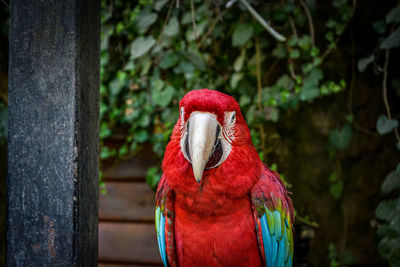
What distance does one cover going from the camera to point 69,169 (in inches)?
28.9

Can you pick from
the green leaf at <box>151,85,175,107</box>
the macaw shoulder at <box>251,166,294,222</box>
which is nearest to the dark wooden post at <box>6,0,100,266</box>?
the macaw shoulder at <box>251,166,294,222</box>

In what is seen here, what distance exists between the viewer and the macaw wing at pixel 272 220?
2.93 feet

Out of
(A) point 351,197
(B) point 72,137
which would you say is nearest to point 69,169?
(B) point 72,137

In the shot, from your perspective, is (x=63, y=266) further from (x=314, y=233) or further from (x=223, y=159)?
(x=314, y=233)

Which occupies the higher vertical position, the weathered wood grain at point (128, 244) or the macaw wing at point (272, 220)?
the macaw wing at point (272, 220)

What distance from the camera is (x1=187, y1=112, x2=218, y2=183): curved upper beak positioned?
75cm

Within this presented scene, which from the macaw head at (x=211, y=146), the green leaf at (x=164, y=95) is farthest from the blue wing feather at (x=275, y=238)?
the green leaf at (x=164, y=95)

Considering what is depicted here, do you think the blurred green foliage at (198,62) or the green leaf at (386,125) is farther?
the blurred green foliage at (198,62)

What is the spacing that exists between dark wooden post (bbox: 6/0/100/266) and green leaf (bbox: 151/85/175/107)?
677 millimetres

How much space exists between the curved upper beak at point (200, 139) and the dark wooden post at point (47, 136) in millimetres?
266

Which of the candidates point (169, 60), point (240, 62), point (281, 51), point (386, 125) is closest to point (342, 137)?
point (386, 125)

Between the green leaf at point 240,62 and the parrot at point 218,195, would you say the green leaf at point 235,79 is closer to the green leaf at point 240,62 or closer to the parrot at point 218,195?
the green leaf at point 240,62

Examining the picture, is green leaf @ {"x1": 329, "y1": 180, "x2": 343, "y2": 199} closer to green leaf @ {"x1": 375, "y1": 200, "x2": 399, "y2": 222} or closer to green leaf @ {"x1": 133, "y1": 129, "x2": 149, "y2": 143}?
green leaf @ {"x1": 375, "y1": 200, "x2": 399, "y2": 222}

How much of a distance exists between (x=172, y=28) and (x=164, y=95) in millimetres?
301
